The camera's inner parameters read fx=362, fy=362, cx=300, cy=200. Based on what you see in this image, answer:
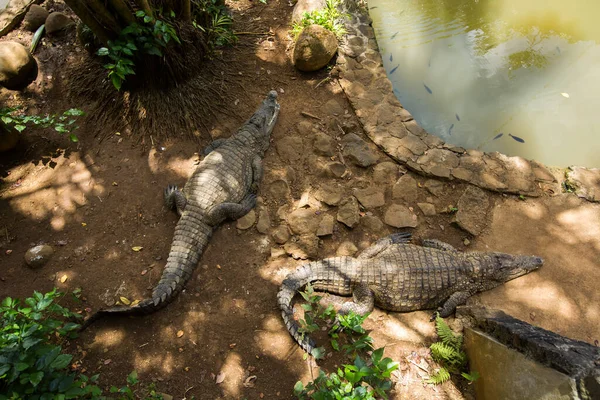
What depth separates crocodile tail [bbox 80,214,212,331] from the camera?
3.40 m

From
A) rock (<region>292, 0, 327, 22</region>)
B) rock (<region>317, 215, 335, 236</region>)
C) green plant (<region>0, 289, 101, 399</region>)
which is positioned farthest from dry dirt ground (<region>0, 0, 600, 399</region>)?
rock (<region>292, 0, 327, 22</region>)

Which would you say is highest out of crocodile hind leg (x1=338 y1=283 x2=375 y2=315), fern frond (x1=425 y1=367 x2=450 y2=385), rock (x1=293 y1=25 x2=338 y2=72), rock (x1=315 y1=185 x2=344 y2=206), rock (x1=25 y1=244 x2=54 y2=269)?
rock (x1=293 y1=25 x2=338 y2=72)

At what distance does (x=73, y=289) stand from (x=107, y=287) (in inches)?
12.6

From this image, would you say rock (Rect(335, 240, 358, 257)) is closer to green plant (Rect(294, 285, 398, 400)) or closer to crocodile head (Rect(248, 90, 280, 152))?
green plant (Rect(294, 285, 398, 400))

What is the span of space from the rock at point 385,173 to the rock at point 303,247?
122 cm

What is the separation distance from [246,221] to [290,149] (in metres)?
1.28

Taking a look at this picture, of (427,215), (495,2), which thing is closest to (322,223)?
(427,215)

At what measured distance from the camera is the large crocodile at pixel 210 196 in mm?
3608

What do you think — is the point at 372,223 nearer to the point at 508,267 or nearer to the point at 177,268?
the point at 508,267

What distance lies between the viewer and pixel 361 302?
3.79 metres

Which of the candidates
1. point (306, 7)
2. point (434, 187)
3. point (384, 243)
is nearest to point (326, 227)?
point (384, 243)

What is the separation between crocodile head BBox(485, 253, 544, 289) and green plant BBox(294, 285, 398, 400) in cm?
158

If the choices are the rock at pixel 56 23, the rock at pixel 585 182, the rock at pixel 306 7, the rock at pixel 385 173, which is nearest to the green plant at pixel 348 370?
the rock at pixel 385 173

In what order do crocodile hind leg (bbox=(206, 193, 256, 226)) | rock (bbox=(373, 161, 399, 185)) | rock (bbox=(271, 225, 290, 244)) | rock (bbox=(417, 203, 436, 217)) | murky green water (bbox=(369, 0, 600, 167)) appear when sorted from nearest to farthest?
1. crocodile hind leg (bbox=(206, 193, 256, 226))
2. rock (bbox=(271, 225, 290, 244))
3. rock (bbox=(417, 203, 436, 217))
4. rock (bbox=(373, 161, 399, 185))
5. murky green water (bbox=(369, 0, 600, 167))
